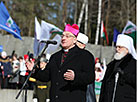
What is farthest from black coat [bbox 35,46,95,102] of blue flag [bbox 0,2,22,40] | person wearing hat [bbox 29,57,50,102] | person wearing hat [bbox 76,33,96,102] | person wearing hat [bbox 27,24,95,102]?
blue flag [bbox 0,2,22,40]

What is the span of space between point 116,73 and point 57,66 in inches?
32.4

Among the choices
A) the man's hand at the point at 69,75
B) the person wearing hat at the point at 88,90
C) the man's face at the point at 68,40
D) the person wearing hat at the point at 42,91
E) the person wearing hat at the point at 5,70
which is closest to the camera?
the man's hand at the point at 69,75

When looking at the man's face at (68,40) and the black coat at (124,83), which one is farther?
the man's face at (68,40)

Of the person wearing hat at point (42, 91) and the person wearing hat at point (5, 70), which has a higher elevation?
the person wearing hat at point (5, 70)

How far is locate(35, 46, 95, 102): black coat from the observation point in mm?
4293

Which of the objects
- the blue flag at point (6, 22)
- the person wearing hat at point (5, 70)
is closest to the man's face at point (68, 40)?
the blue flag at point (6, 22)

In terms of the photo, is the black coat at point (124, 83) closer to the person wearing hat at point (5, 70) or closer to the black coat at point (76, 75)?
the black coat at point (76, 75)

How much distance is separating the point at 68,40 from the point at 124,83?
3.17ft

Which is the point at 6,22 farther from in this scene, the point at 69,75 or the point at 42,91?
the point at 69,75

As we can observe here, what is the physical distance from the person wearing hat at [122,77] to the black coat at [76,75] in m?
0.37

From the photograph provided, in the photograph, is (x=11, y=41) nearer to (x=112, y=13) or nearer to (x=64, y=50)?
(x=64, y=50)

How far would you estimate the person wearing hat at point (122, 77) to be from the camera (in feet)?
14.4

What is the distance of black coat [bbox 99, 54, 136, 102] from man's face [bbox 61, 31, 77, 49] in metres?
0.69

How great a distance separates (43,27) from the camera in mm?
12609
